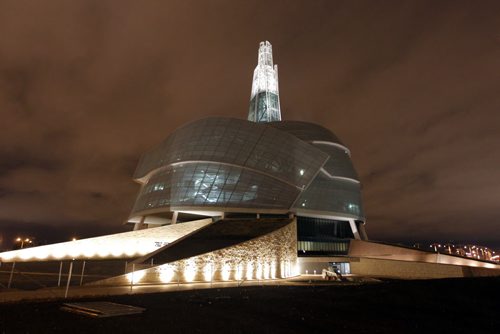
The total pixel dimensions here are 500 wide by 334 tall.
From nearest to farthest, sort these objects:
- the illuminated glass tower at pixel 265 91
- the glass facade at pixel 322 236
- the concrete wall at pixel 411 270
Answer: the concrete wall at pixel 411 270 → the glass facade at pixel 322 236 → the illuminated glass tower at pixel 265 91

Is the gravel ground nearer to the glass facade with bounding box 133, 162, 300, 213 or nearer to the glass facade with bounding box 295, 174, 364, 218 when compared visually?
the glass facade with bounding box 133, 162, 300, 213

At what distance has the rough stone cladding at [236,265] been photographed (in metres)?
21.9

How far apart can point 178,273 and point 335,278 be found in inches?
604

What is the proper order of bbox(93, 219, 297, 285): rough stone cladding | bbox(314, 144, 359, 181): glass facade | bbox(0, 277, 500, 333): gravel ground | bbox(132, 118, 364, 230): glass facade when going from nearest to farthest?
1. bbox(0, 277, 500, 333): gravel ground
2. bbox(93, 219, 297, 285): rough stone cladding
3. bbox(132, 118, 364, 230): glass facade
4. bbox(314, 144, 359, 181): glass facade

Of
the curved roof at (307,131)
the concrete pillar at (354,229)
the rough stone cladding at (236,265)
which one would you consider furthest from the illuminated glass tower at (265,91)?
the rough stone cladding at (236,265)

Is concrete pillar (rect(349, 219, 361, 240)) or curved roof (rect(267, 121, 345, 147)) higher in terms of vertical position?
curved roof (rect(267, 121, 345, 147))

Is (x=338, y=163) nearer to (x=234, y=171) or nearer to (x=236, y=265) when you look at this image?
(x=234, y=171)

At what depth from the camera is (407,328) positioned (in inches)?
388

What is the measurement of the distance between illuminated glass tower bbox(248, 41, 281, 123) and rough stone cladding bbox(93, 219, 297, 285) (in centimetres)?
4549

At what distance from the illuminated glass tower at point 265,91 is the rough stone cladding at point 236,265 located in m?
45.5

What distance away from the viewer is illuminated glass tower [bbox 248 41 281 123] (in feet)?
251

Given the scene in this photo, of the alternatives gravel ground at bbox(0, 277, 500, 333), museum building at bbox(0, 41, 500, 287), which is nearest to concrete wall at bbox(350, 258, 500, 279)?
museum building at bbox(0, 41, 500, 287)

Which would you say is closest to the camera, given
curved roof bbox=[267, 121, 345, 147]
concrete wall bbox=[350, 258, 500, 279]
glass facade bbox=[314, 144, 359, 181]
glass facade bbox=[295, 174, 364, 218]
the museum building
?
the museum building

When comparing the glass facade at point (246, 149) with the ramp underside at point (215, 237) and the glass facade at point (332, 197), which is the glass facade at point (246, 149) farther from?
the ramp underside at point (215, 237)
